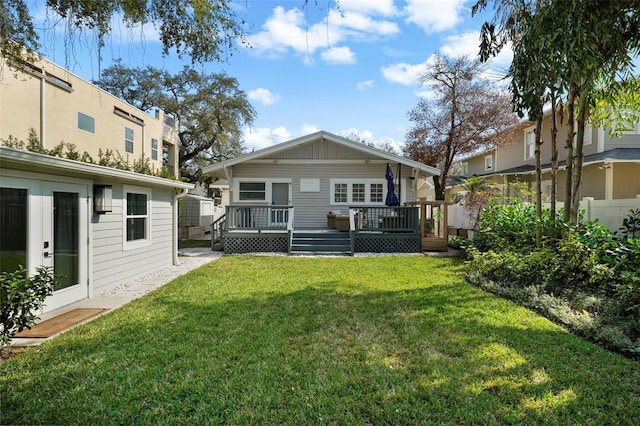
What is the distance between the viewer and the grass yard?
244 cm

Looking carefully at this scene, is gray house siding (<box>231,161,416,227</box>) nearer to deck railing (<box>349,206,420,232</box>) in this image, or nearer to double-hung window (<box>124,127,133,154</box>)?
deck railing (<box>349,206,420,232</box>)

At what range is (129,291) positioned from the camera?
6234 mm

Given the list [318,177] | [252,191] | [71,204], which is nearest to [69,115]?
[252,191]

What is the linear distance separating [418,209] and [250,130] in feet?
54.6

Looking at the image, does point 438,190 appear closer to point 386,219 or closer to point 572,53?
point 386,219

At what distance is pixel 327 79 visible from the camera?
600cm

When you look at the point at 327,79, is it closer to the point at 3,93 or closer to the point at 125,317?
the point at 125,317

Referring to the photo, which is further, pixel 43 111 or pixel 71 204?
pixel 43 111

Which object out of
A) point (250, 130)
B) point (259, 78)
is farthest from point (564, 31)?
point (250, 130)

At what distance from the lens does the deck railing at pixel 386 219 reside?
36.6ft

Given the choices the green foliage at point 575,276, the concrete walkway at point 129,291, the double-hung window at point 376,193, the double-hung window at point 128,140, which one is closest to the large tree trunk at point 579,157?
the green foliage at point 575,276

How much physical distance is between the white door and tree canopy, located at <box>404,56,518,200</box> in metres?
15.4

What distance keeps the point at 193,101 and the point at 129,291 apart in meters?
19.4

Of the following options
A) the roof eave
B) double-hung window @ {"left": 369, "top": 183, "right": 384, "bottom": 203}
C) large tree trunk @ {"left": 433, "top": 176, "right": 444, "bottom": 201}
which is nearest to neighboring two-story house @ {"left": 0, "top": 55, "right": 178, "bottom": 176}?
the roof eave
